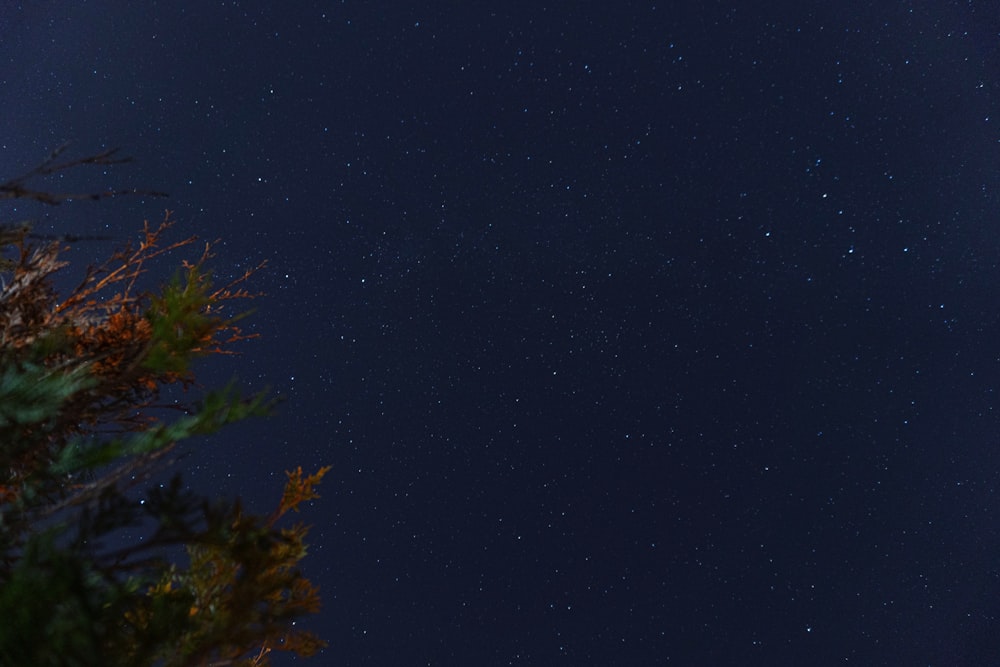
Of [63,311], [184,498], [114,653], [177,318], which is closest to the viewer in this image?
[114,653]

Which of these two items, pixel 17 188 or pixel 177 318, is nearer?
pixel 17 188

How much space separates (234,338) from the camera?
4672 mm

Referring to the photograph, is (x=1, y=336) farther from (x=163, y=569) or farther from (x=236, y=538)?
(x=236, y=538)

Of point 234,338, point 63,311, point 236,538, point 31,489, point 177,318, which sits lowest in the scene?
point 31,489

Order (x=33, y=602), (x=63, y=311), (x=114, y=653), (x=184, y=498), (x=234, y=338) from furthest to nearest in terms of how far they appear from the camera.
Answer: (x=234, y=338), (x=63, y=311), (x=184, y=498), (x=114, y=653), (x=33, y=602)

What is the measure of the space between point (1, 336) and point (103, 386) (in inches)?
21.4

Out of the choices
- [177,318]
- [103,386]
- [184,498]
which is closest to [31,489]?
[184,498]

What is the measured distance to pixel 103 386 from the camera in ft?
12.7

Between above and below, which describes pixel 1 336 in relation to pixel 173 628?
above

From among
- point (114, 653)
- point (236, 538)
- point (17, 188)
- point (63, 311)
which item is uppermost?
point (63, 311)

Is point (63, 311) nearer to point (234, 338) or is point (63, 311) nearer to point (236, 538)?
point (234, 338)

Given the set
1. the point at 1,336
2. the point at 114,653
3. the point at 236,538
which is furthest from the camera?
the point at 1,336

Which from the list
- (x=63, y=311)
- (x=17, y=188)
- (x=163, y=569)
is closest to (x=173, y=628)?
(x=163, y=569)

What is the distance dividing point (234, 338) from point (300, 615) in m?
1.98
